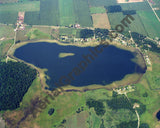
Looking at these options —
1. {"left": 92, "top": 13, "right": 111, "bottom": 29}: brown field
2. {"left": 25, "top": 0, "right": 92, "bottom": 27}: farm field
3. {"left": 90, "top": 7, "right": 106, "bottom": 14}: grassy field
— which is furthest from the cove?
{"left": 90, "top": 7, "right": 106, "bottom": 14}: grassy field

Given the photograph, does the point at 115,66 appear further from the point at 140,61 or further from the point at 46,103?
the point at 46,103

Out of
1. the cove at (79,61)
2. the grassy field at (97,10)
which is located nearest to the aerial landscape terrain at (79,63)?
the cove at (79,61)

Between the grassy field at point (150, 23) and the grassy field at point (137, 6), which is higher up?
the grassy field at point (137, 6)

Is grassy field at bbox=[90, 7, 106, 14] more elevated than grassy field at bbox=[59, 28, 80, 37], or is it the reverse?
grassy field at bbox=[90, 7, 106, 14]

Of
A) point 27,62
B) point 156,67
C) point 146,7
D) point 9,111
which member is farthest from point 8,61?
point 146,7

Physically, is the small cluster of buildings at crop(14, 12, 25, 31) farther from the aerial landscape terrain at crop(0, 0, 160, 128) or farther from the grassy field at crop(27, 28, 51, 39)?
the grassy field at crop(27, 28, 51, 39)

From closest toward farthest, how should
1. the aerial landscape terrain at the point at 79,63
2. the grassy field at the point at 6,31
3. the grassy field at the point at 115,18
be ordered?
the aerial landscape terrain at the point at 79,63 → the grassy field at the point at 6,31 → the grassy field at the point at 115,18

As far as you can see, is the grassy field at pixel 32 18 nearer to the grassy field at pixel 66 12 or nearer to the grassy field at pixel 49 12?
the grassy field at pixel 49 12
